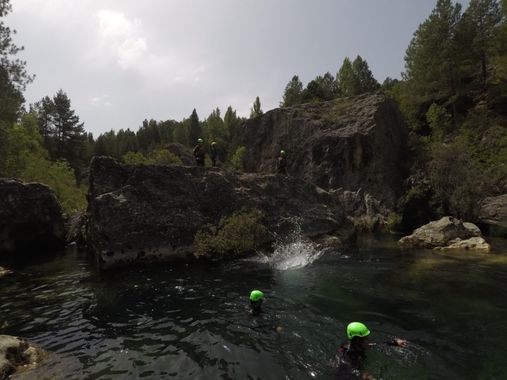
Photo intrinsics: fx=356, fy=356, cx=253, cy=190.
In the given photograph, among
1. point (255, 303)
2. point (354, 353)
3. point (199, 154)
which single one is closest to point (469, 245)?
point (255, 303)

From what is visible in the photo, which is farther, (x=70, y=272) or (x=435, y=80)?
(x=435, y=80)

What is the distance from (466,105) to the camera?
5144 cm

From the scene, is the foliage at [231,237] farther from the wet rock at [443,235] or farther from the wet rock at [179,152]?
the wet rock at [179,152]

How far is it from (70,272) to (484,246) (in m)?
23.5

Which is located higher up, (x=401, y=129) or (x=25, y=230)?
(x=401, y=129)

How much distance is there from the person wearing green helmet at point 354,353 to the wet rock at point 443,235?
17.3 m

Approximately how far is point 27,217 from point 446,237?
93.4 ft

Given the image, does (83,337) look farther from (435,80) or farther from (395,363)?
(435,80)

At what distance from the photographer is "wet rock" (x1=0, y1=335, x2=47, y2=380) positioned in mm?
7816

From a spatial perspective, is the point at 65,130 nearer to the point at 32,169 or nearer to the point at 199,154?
the point at 32,169

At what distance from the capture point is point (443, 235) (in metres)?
23.2

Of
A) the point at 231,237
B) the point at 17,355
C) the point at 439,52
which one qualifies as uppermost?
the point at 439,52

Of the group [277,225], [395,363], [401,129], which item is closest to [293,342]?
[395,363]

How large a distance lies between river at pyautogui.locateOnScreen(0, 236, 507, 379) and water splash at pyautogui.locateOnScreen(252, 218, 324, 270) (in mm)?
228
